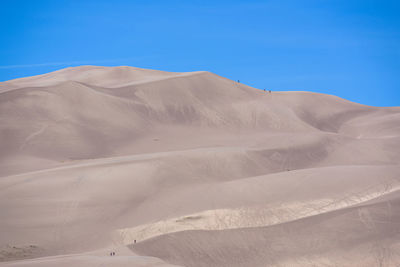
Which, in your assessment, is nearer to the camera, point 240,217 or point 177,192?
point 240,217

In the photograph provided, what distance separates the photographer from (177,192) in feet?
57.8

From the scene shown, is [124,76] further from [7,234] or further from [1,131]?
[7,234]

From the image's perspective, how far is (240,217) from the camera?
15242 mm

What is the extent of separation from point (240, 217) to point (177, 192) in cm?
317

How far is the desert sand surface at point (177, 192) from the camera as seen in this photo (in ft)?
44.0

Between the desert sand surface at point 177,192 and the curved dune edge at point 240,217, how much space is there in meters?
0.04

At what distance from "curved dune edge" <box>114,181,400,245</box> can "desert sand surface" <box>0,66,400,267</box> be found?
4 cm

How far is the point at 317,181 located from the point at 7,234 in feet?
34.1

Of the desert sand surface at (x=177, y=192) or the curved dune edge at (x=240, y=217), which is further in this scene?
the curved dune edge at (x=240, y=217)

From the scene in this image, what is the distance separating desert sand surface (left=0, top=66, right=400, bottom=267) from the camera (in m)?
13.4

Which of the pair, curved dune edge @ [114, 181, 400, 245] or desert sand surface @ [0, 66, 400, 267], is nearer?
desert sand surface @ [0, 66, 400, 267]

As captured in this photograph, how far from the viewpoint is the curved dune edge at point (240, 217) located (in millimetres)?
14336

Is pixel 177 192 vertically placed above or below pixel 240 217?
above

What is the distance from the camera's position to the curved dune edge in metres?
14.3
